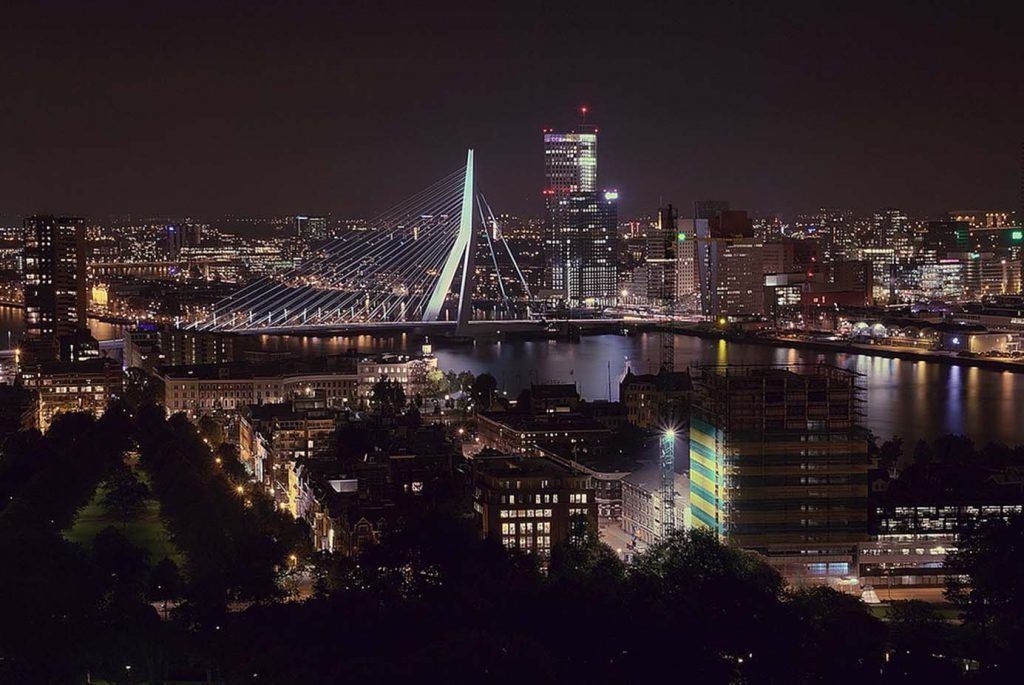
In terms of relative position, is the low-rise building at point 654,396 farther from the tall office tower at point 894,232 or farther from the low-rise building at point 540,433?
the tall office tower at point 894,232

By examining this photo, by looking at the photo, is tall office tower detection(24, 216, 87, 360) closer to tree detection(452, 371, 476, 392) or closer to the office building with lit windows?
tree detection(452, 371, 476, 392)

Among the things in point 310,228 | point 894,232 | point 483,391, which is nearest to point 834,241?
point 894,232

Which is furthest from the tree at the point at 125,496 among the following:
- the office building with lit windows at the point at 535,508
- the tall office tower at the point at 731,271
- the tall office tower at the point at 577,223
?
the tall office tower at the point at 577,223

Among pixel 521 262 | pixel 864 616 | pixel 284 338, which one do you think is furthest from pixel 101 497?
pixel 521 262

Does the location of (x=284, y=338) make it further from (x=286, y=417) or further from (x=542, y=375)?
(x=286, y=417)

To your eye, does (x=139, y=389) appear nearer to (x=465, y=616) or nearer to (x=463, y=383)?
(x=463, y=383)

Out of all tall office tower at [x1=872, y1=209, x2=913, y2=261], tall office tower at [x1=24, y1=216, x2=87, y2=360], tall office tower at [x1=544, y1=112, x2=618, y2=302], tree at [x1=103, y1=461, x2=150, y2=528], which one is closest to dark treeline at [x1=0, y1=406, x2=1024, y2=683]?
tree at [x1=103, y1=461, x2=150, y2=528]
